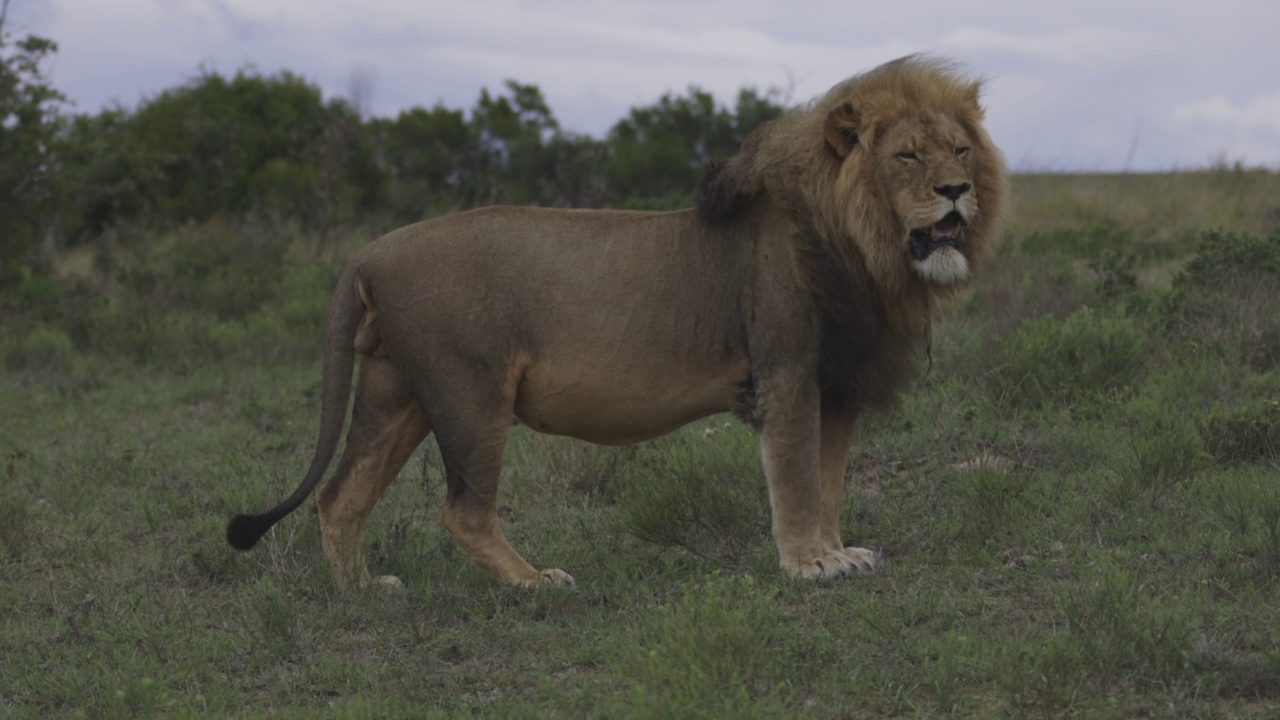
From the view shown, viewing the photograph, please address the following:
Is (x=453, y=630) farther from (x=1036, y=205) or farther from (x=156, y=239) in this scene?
(x=156, y=239)

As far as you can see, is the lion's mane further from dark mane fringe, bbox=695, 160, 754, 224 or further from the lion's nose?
the lion's nose

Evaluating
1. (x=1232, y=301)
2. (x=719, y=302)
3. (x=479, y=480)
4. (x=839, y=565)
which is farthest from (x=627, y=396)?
(x=1232, y=301)

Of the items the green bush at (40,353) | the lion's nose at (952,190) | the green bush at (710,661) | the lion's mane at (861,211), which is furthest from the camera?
the green bush at (40,353)

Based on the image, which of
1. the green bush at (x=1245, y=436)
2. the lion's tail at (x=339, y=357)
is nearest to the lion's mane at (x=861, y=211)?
the lion's tail at (x=339, y=357)

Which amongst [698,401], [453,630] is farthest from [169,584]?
[698,401]

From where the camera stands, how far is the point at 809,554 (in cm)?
466

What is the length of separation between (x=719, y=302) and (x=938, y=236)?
760 millimetres

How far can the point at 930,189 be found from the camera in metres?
4.41

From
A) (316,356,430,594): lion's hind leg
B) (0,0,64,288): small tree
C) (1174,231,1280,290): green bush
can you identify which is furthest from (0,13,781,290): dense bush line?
(316,356,430,594): lion's hind leg

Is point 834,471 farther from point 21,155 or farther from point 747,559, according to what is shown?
point 21,155

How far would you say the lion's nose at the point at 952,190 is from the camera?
4.38m

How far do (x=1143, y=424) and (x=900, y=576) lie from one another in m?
2.01

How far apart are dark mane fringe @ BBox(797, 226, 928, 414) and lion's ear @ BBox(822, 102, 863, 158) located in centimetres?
31

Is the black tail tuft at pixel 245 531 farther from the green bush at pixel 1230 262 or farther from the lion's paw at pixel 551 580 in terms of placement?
the green bush at pixel 1230 262
